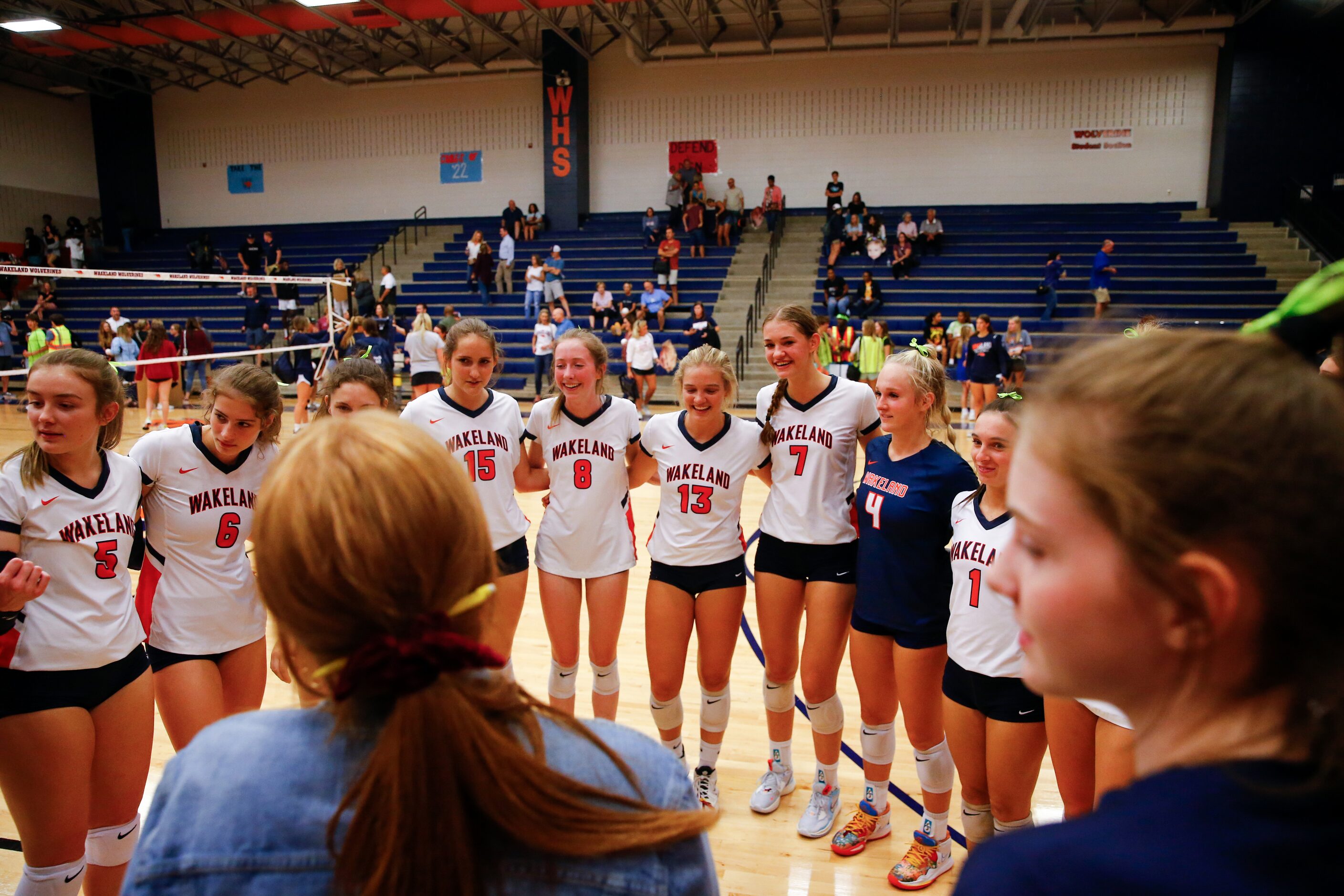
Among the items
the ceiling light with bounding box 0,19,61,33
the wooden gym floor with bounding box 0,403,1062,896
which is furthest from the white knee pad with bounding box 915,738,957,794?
the ceiling light with bounding box 0,19,61,33

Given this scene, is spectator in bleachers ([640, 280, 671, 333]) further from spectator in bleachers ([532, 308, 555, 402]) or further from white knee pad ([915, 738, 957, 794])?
white knee pad ([915, 738, 957, 794])

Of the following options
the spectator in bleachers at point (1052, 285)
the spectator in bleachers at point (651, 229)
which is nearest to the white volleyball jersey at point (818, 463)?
the spectator in bleachers at point (1052, 285)

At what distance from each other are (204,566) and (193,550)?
0.22 feet

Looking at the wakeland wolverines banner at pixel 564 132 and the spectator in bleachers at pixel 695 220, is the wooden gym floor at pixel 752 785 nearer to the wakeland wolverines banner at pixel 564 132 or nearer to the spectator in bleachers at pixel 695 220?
the spectator in bleachers at pixel 695 220

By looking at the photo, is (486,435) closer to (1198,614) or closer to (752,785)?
(752,785)

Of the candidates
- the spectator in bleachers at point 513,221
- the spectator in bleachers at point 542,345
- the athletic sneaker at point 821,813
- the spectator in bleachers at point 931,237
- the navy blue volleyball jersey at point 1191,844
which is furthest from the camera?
the spectator in bleachers at point 513,221

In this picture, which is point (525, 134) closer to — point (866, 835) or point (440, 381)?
point (440, 381)

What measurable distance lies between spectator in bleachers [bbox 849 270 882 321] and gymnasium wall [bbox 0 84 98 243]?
885 inches

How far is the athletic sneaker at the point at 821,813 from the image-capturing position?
10.3ft

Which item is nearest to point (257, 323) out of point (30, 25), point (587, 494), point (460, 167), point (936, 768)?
point (30, 25)

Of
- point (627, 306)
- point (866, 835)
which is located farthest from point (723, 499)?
point (627, 306)

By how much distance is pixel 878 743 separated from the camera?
3.05 meters

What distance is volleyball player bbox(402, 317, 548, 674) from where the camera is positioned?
3.41 m

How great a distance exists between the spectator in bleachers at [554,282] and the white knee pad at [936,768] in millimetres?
14416
